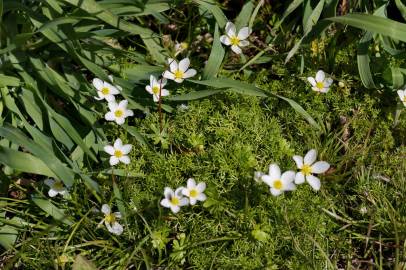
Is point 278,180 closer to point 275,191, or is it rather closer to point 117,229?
point 275,191

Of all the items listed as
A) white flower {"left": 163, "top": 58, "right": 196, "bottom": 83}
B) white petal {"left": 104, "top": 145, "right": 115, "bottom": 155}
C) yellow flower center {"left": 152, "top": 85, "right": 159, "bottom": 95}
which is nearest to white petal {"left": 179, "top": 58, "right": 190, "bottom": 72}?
white flower {"left": 163, "top": 58, "right": 196, "bottom": 83}

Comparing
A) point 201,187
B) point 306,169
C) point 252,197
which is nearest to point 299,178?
point 306,169

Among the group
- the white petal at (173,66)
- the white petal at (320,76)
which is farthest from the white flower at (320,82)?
the white petal at (173,66)

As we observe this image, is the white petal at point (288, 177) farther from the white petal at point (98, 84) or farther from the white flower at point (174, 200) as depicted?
the white petal at point (98, 84)

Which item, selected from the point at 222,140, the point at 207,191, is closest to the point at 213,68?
the point at 222,140

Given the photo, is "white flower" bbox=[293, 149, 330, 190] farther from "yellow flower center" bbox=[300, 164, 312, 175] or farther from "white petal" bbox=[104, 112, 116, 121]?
"white petal" bbox=[104, 112, 116, 121]

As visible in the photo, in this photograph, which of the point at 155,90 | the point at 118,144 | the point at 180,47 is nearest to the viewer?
the point at 118,144

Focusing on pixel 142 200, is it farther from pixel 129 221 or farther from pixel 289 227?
pixel 289 227
